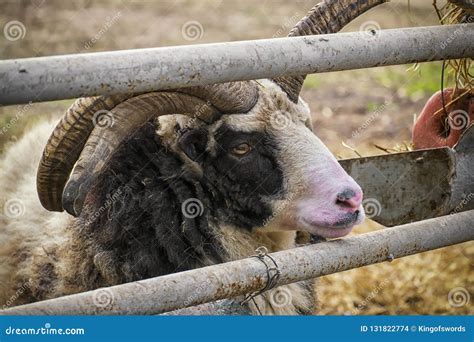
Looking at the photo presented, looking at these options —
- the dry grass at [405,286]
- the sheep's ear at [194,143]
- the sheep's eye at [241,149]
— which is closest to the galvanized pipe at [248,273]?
the sheep's eye at [241,149]

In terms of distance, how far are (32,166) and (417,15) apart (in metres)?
8.87

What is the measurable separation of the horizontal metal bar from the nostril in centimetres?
54

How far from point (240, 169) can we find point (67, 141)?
0.78 metres

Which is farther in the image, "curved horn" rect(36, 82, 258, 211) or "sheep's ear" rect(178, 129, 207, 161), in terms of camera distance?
"sheep's ear" rect(178, 129, 207, 161)

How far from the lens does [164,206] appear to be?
13.0ft

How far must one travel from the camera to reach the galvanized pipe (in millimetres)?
2823

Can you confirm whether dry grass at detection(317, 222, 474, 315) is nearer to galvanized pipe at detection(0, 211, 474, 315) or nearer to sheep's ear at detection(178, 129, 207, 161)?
galvanized pipe at detection(0, 211, 474, 315)

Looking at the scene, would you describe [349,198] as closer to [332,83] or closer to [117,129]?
[117,129]

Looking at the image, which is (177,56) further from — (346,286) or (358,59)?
(346,286)

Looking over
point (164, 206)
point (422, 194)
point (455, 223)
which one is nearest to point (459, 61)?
point (422, 194)

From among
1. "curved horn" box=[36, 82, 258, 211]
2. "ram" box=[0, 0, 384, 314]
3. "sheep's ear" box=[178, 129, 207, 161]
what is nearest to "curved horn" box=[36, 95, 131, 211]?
"curved horn" box=[36, 82, 258, 211]

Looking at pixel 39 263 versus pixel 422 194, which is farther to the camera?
pixel 422 194

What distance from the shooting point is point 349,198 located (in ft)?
12.0

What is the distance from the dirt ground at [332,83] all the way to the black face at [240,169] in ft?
4.05
